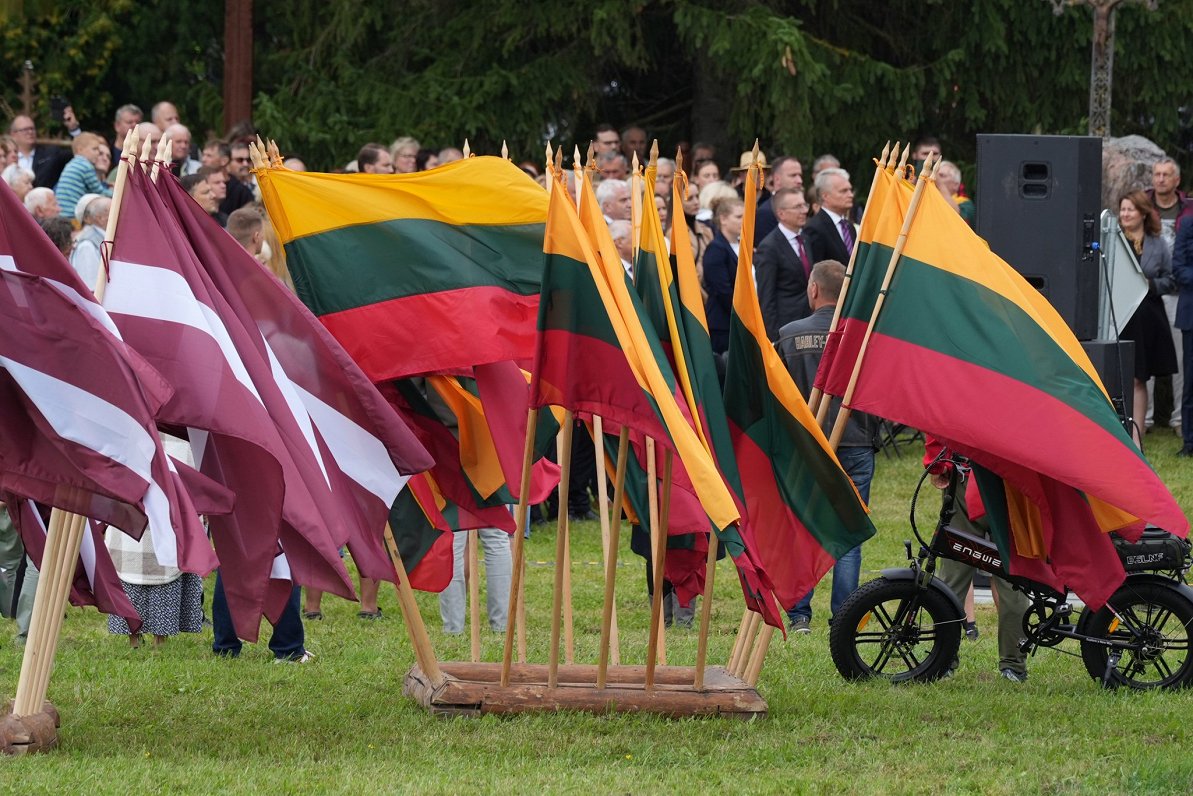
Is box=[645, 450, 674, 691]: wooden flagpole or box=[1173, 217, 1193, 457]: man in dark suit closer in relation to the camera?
box=[645, 450, 674, 691]: wooden flagpole

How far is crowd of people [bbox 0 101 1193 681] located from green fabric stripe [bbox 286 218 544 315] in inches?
29.7

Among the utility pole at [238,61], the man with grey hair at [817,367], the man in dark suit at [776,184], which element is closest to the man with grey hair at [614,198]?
the man in dark suit at [776,184]

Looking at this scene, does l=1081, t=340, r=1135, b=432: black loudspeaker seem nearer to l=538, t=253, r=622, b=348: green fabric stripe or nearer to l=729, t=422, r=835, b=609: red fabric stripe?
l=729, t=422, r=835, b=609: red fabric stripe

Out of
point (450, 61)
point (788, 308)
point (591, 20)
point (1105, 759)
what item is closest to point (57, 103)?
point (450, 61)

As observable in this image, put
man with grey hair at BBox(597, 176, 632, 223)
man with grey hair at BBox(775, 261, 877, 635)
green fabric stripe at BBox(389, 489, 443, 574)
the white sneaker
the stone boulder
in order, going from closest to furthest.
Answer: green fabric stripe at BBox(389, 489, 443, 574)
the white sneaker
man with grey hair at BBox(775, 261, 877, 635)
man with grey hair at BBox(597, 176, 632, 223)
the stone boulder

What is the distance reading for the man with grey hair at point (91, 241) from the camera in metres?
11.3

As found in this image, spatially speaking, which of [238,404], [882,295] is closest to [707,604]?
[882,295]

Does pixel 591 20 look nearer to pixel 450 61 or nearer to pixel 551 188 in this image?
pixel 450 61

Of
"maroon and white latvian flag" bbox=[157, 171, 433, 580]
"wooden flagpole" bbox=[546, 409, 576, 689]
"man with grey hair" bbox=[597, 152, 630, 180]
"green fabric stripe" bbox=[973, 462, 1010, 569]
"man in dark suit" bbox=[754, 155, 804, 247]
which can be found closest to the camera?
"maroon and white latvian flag" bbox=[157, 171, 433, 580]

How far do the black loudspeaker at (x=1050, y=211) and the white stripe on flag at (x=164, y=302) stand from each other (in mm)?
5716

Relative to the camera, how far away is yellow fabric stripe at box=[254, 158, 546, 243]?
8109 millimetres

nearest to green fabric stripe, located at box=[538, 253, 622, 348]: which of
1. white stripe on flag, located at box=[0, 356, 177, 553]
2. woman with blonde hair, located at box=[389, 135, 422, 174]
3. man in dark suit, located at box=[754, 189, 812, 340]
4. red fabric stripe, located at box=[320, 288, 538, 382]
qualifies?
red fabric stripe, located at box=[320, 288, 538, 382]

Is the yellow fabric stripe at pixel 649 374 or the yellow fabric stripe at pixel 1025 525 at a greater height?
the yellow fabric stripe at pixel 649 374

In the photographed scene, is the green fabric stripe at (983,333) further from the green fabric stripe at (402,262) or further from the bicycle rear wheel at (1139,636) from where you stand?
the green fabric stripe at (402,262)
